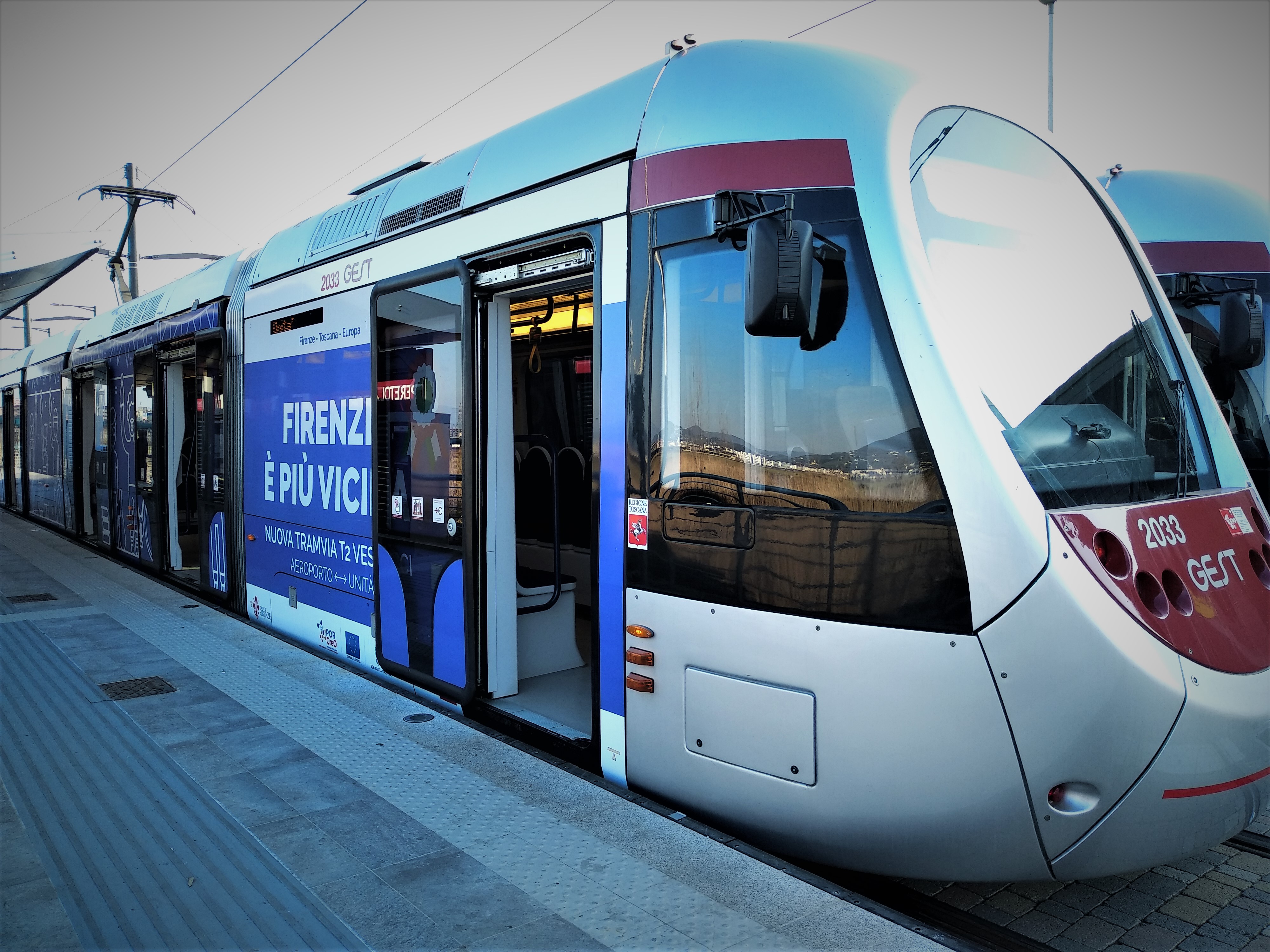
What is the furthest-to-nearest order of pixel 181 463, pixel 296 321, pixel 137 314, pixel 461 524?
pixel 137 314
pixel 181 463
pixel 296 321
pixel 461 524

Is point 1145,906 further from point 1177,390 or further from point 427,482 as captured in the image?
Result: point 427,482

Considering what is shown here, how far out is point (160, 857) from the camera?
318 cm

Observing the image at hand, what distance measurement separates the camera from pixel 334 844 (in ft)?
10.7

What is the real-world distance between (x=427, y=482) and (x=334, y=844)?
2015mm

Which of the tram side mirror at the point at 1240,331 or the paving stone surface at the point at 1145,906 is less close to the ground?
the tram side mirror at the point at 1240,331

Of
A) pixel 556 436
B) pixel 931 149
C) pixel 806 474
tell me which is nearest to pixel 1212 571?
Answer: pixel 806 474

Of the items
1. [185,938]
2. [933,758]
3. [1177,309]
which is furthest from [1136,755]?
[1177,309]

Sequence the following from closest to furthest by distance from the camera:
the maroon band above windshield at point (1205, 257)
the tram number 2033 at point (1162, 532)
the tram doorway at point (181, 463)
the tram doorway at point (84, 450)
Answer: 1. the tram number 2033 at point (1162, 532)
2. the maroon band above windshield at point (1205, 257)
3. the tram doorway at point (181, 463)
4. the tram doorway at point (84, 450)

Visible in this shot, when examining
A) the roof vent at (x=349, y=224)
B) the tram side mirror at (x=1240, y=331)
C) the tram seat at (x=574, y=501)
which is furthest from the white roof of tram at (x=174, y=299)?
the tram side mirror at (x=1240, y=331)

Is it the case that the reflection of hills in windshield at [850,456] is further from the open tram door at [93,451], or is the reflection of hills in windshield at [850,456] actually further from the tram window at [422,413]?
the open tram door at [93,451]

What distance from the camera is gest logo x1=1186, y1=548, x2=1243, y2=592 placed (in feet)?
9.71

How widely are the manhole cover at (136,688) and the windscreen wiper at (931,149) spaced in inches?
186

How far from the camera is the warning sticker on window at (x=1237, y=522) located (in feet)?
10.7

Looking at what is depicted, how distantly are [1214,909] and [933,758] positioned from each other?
1.31 meters
